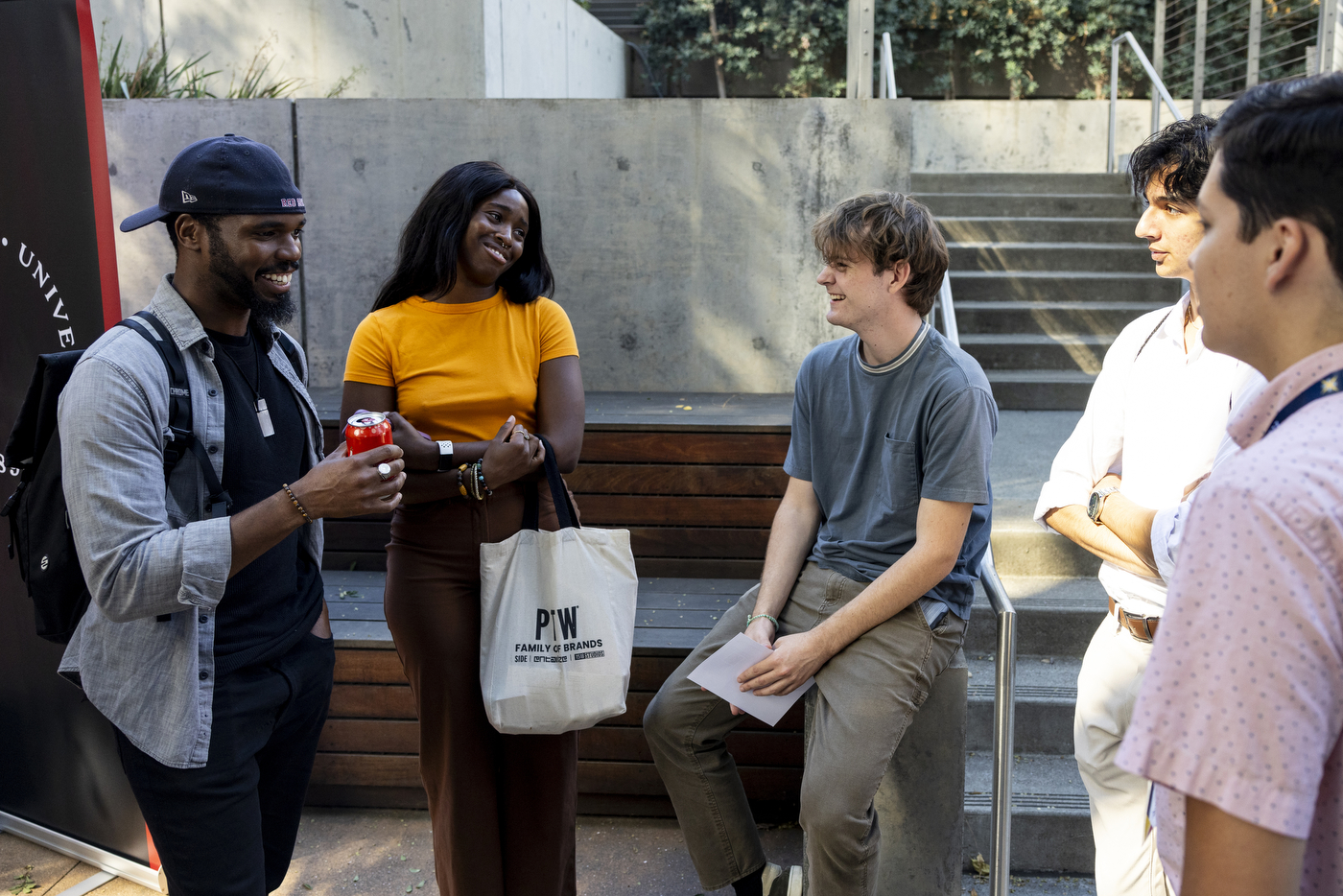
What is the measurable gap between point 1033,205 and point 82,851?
6.62 m

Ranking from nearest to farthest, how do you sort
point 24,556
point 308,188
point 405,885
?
point 24,556 < point 405,885 < point 308,188

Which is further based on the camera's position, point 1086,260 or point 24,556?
point 1086,260

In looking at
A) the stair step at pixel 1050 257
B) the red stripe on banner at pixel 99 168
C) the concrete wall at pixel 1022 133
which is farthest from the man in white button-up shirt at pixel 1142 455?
the concrete wall at pixel 1022 133

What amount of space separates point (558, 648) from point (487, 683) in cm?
18

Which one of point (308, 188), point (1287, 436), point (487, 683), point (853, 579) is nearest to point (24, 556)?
point (487, 683)

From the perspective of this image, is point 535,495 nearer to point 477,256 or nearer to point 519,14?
point 477,256

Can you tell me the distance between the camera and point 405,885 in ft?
9.20

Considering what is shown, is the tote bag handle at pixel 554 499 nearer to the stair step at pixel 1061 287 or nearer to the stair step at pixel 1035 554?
the stair step at pixel 1035 554

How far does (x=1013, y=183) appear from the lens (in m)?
7.39

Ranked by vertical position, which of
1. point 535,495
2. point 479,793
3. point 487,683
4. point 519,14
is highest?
point 519,14

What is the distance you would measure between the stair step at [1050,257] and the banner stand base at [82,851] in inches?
209

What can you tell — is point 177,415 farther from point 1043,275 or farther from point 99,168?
point 1043,275

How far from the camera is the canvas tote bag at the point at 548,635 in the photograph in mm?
2156

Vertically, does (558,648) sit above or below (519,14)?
below
